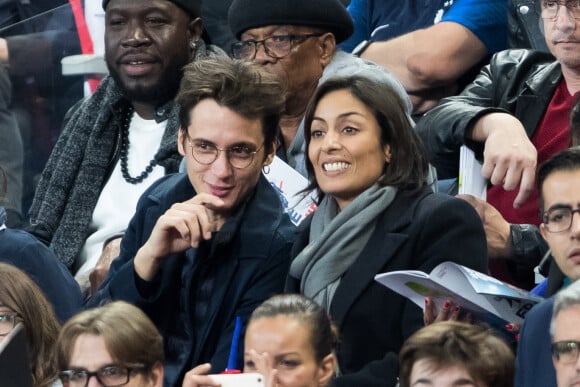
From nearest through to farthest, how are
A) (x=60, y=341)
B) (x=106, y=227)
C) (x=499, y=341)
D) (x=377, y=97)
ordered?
1. (x=499, y=341)
2. (x=60, y=341)
3. (x=377, y=97)
4. (x=106, y=227)

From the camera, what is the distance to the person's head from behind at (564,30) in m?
5.61

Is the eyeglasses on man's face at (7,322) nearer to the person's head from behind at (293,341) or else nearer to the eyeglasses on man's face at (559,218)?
the person's head from behind at (293,341)

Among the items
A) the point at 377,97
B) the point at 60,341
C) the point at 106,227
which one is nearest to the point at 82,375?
the point at 60,341

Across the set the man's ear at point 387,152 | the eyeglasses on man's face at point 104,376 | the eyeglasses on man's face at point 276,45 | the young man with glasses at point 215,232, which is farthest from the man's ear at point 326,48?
the eyeglasses on man's face at point 104,376

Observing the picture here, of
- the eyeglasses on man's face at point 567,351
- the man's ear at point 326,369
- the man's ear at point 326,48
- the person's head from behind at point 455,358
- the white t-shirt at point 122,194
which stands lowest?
the man's ear at point 326,369

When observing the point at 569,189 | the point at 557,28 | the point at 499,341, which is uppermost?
the point at 557,28

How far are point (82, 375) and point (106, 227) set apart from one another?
189 centimetres

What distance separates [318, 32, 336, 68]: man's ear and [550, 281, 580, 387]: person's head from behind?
2.25 meters

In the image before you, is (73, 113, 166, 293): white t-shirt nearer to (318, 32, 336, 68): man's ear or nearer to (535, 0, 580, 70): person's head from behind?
(318, 32, 336, 68): man's ear

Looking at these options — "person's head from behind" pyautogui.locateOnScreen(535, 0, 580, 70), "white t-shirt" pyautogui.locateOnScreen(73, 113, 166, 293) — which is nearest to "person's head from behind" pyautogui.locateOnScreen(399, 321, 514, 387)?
"person's head from behind" pyautogui.locateOnScreen(535, 0, 580, 70)

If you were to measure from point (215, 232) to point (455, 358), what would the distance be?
1.20 metres

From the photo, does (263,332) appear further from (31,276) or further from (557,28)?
(557,28)

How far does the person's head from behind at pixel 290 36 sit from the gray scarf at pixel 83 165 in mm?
376

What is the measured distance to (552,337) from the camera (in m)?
4.16
